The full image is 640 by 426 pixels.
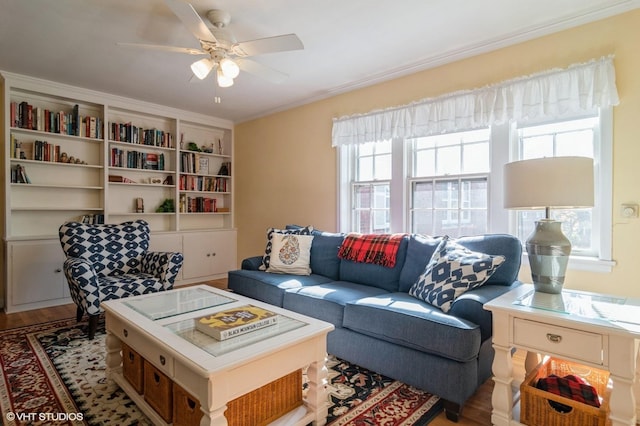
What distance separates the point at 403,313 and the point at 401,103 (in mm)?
2120

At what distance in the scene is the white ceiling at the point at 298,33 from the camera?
223 cm

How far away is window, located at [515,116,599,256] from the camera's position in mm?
2365

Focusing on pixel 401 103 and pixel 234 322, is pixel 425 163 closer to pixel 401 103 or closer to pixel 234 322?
pixel 401 103

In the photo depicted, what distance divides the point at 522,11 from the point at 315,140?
2.33 m

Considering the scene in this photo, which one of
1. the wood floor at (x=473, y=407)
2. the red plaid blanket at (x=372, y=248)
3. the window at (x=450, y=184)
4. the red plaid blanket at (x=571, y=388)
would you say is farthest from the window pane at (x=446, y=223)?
the red plaid blanket at (x=571, y=388)

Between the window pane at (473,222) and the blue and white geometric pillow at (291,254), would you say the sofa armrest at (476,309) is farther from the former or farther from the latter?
the blue and white geometric pillow at (291,254)

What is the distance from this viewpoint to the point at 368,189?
12.2 feet

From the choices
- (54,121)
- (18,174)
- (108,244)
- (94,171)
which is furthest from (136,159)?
(108,244)

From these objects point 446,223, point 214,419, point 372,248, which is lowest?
point 214,419

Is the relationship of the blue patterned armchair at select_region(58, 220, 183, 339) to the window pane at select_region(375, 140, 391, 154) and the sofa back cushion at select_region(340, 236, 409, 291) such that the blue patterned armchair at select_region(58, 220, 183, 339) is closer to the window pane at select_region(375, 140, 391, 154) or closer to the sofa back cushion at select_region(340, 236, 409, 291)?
the sofa back cushion at select_region(340, 236, 409, 291)

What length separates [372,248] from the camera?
115 inches

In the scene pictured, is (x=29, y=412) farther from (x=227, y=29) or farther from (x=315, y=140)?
(x=315, y=140)

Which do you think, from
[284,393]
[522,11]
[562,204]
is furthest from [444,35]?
[284,393]

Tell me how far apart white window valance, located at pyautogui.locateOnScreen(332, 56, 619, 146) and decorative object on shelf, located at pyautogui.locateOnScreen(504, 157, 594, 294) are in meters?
0.89
